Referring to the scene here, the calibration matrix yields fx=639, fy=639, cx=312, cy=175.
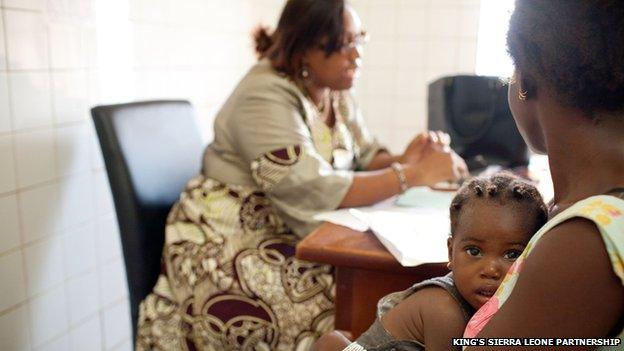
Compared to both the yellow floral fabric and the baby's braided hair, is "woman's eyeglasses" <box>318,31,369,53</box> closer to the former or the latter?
the baby's braided hair

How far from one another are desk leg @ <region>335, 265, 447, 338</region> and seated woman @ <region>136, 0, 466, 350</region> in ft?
0.86

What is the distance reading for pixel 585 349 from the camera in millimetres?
580

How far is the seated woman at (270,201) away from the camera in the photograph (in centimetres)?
146

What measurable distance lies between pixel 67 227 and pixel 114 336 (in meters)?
0.47

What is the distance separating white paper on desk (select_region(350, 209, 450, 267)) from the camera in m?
1.08

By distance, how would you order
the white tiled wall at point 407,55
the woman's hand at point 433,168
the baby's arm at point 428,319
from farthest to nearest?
the white tiled wall at point 407,55, the woman's hand at point 433,168, the baby's arm at point 428,319

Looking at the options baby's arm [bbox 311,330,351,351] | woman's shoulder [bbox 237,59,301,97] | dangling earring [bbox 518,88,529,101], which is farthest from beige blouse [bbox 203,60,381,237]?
dangling earring [bbox 518,88,529,101]

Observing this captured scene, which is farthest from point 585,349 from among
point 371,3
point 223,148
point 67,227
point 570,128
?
point 371,3

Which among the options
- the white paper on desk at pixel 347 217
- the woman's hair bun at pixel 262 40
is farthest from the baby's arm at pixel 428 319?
the woman's hair bun at pixel 262 40

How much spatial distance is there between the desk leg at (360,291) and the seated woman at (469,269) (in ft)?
0.80

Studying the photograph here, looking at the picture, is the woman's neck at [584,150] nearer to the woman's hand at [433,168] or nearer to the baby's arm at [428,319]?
the baby's arm at [428,319]

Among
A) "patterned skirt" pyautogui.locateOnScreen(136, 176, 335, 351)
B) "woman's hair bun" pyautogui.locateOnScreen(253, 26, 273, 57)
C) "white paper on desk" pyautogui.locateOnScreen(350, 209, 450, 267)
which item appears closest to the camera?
"white paper on desk" pyautogui.locateOnScreen(350, 209, 450, 267)

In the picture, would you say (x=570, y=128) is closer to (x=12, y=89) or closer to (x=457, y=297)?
(x=457, y=297)

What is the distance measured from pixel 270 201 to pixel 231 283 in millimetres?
232
